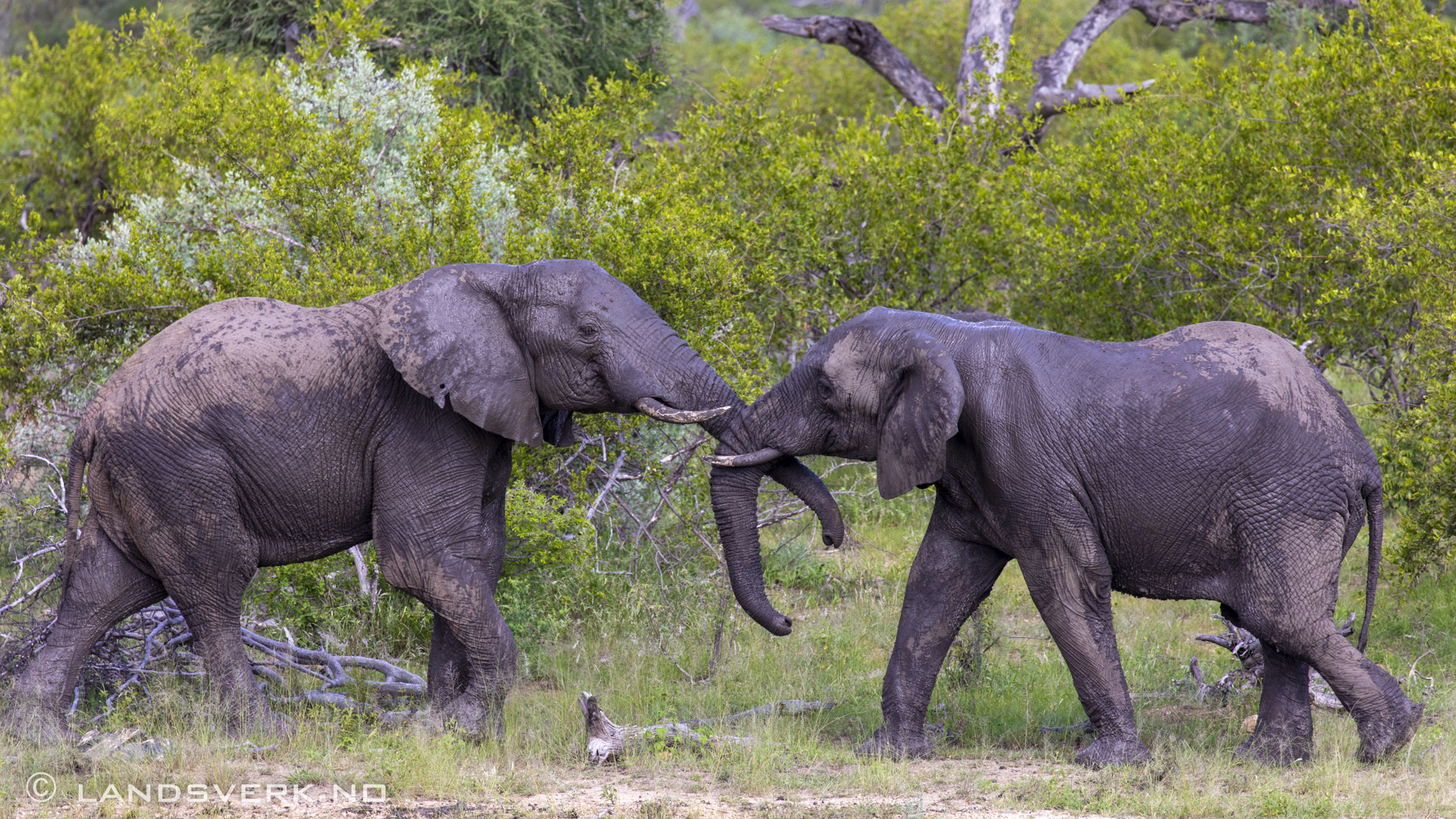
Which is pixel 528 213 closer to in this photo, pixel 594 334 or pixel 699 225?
pixel 699 225

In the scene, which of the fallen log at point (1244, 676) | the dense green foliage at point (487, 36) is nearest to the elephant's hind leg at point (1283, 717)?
the fallen log at point (1244, 676)

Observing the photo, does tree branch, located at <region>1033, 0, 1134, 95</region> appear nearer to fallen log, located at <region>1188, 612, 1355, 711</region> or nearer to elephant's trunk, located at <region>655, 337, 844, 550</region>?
fallen log, located at <region>1188, 612, 1355, 711</region>

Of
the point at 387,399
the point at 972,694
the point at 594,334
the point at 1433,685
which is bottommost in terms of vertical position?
the point at 972,694

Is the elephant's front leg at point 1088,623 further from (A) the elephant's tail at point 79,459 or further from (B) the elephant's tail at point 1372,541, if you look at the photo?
(A) the elephant's tail at point 79,459

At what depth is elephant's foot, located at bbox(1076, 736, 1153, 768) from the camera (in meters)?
6.37

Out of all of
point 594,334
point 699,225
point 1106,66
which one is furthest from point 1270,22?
point 594,334

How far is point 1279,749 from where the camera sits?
6531 millimetres

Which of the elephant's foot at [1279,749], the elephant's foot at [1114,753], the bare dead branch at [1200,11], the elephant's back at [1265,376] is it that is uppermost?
the bare dead branch at [1200,11]

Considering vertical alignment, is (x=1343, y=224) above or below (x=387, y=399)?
above

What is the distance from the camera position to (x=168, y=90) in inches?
455

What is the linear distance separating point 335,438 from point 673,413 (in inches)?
61.5

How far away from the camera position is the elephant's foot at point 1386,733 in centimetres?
623

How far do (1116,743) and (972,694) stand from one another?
137 cm

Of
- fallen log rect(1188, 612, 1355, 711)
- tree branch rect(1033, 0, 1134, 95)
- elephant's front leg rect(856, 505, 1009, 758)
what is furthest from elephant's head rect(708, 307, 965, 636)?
tree branch rect(1033, 0, 1134, 95)
